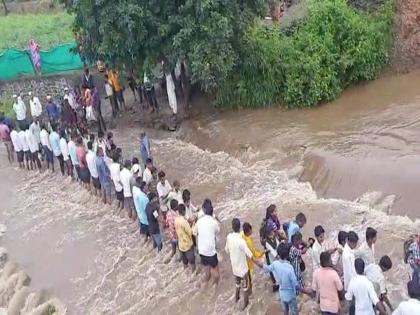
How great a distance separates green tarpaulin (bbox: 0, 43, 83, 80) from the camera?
21062 millimetres

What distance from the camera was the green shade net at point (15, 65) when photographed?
21.2 meters

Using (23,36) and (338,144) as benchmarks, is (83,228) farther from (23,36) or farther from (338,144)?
(23,36)

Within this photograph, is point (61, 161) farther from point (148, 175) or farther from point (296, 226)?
point (296, 226)

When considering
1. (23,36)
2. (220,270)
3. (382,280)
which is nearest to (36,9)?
(23,36)

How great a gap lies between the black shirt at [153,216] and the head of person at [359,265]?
161 inches

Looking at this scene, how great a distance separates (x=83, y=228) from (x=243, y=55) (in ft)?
20.0

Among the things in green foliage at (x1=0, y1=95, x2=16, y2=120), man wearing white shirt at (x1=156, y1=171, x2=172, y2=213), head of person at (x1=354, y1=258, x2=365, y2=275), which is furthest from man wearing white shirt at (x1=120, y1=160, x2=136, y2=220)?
green foliage at (x1=0, y1=95, x2=16, y2=120)

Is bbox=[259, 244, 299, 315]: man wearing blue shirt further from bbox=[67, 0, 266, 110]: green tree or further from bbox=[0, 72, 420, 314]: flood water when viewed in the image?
bbox=[67, 0, 266, 110]: green tree

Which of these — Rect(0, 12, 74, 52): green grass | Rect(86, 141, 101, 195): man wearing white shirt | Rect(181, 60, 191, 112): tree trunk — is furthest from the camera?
Rect(0, 12, 74, 52): green grass

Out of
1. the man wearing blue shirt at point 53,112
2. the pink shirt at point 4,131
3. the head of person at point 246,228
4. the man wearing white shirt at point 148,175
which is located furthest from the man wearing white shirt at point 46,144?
the head of person at point 246,228

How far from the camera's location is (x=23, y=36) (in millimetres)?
23625

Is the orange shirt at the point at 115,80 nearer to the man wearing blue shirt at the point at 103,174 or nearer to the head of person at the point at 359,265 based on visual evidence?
the man wearing blue shirt at the point at 103,174

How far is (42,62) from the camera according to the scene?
2109cm

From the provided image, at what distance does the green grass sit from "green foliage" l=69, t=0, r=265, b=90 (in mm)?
6371
